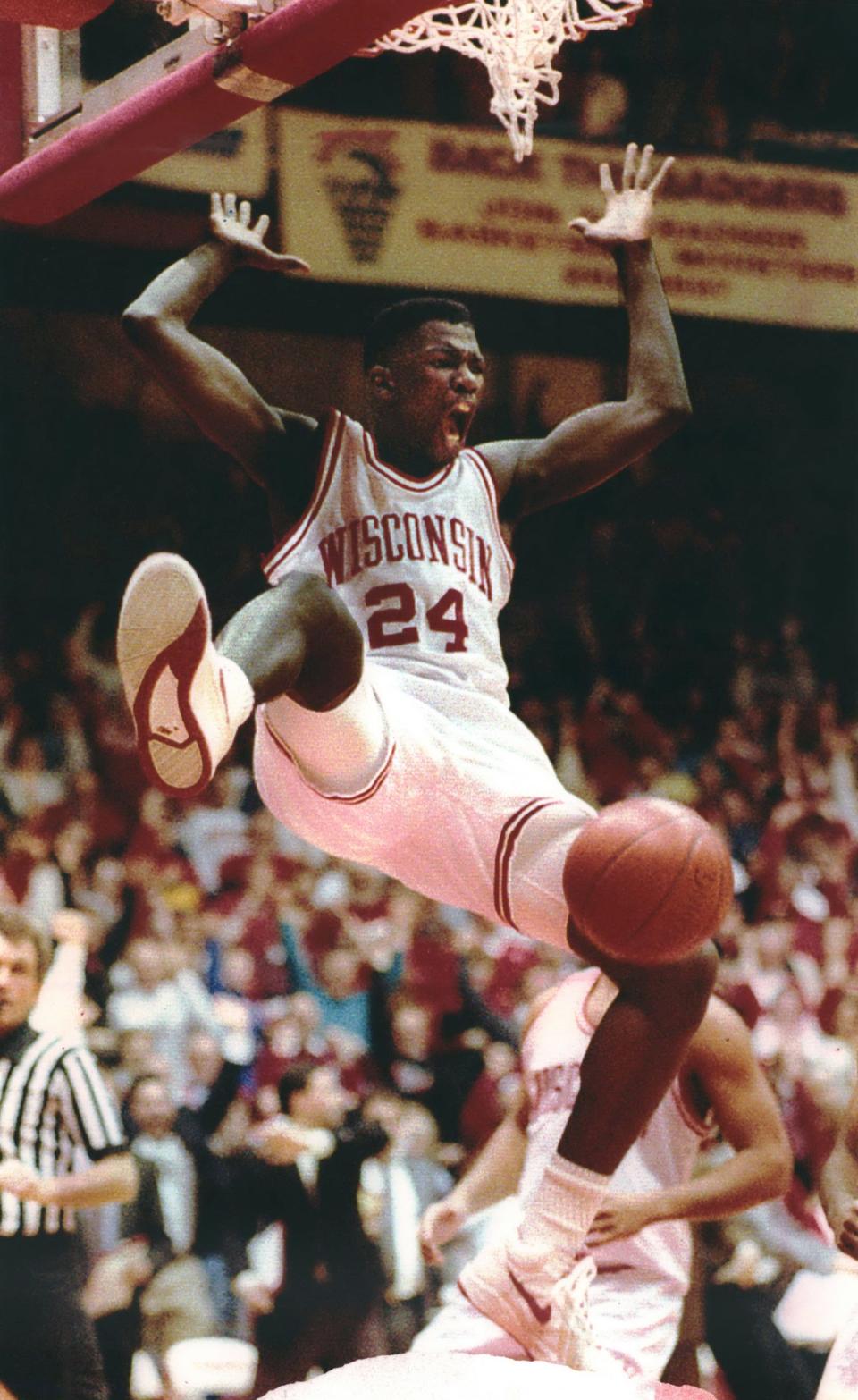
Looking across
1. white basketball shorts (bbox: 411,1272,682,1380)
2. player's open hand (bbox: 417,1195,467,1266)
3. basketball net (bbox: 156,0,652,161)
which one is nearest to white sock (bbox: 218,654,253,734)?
basketball net (bbox: 156,0,652,161)

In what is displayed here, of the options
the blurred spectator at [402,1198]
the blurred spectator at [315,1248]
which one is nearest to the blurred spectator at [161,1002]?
the blurred spectator at [315,1248]

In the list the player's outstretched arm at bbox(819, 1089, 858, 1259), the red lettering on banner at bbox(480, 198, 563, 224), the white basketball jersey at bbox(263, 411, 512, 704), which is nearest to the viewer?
the white basketball jersey at bbox(263, 411, 512, 704)

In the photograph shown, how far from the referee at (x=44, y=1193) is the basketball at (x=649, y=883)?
2.07 metres

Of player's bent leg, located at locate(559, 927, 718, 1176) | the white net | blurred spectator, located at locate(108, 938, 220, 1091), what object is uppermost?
the white net

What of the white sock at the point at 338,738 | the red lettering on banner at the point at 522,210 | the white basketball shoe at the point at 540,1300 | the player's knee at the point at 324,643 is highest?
the player's knee at the point at 324,643

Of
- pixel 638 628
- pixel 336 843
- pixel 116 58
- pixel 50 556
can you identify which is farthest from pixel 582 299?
pixel 336 843

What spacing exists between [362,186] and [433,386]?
5984 millimetres

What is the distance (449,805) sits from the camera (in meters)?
3.80

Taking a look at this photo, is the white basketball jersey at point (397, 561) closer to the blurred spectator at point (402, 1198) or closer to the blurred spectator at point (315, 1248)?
the blurred spectator at point (315, 1248)

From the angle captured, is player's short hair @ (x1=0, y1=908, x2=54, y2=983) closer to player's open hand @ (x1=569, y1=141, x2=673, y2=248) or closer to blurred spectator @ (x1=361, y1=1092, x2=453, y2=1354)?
blurred spectator @ (x1=361, y1=1092, x2=453, y2=1354)

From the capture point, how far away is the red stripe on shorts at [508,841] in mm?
3752

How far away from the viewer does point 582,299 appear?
10.3 metres

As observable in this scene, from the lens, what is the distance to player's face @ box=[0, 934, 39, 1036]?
512 cm

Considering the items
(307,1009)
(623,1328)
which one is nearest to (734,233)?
(307,1009)
